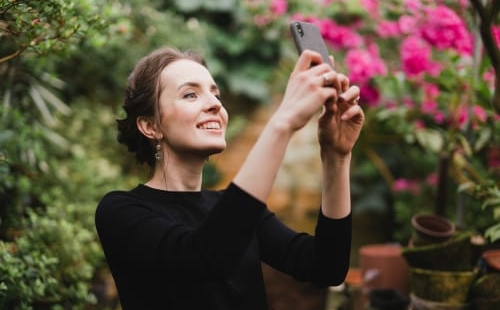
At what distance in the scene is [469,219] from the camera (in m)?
4.50

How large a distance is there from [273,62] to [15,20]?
4.30 metres

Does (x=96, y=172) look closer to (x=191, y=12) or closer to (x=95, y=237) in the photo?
(x=95, y=237)

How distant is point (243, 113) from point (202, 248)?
5.05 meters

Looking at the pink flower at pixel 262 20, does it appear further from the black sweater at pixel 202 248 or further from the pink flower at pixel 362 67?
the black sweater at pixel 202 248

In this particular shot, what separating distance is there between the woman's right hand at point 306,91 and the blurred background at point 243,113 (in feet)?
3.86

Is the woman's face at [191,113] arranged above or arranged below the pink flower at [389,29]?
above

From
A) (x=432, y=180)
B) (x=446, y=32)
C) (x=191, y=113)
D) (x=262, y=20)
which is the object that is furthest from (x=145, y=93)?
(x=262, y=20)

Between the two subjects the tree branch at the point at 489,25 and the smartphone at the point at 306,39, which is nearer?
the smartphone at the point at 306,39

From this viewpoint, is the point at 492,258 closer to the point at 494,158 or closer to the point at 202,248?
the point at 202,248

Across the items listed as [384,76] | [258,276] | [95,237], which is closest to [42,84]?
[95,237]

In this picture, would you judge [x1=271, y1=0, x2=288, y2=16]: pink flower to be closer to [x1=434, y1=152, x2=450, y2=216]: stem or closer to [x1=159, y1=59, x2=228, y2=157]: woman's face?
[x1=434, y1=152, x2=450, y2=216]: stem

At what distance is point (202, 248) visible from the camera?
127cm

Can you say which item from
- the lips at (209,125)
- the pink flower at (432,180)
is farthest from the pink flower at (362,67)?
the lips at (209,125)

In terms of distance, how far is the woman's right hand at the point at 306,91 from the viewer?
48.4 inches
